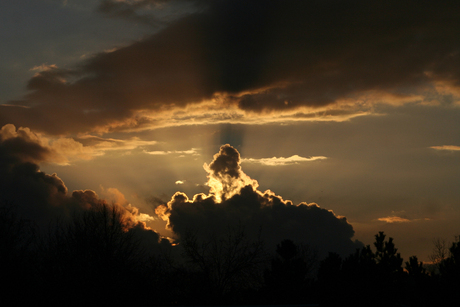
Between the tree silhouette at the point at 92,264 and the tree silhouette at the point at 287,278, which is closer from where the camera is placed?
the tree silhouette at the point at 92,264

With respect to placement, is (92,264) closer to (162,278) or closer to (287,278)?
(162,278)

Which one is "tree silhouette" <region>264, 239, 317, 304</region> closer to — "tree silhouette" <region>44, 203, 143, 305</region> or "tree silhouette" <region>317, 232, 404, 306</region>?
"tree silhouette" <region>317, 232, 404, 306</region>

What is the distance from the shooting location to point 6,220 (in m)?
52.9

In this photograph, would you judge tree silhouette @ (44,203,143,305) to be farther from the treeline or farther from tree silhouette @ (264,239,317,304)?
tree silhouette @ (264,239,317,304)

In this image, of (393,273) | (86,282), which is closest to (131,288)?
(86,282)

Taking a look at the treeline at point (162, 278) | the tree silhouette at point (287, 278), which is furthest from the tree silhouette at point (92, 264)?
the tree silhouette at point (287, 278)

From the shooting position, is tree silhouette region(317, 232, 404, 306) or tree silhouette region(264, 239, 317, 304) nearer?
tree silhouette region(317, 232, 404, 306)

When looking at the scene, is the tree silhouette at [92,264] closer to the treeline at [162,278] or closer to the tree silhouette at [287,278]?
the treeline at [162,278]

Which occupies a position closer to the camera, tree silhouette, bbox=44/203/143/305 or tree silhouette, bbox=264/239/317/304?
tree silhouette, bbox=44/203/143/305

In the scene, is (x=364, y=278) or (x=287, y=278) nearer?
(x=364, y=278)

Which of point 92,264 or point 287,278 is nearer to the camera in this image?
point 92,264

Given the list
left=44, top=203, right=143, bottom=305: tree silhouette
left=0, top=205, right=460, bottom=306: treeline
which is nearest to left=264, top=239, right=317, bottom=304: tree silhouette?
left=0, top=205, right=460, bottom=306: treeline

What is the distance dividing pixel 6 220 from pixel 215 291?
29.6 meters

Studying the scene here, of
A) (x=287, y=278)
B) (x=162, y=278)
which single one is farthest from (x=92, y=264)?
(x=287, y=278)
